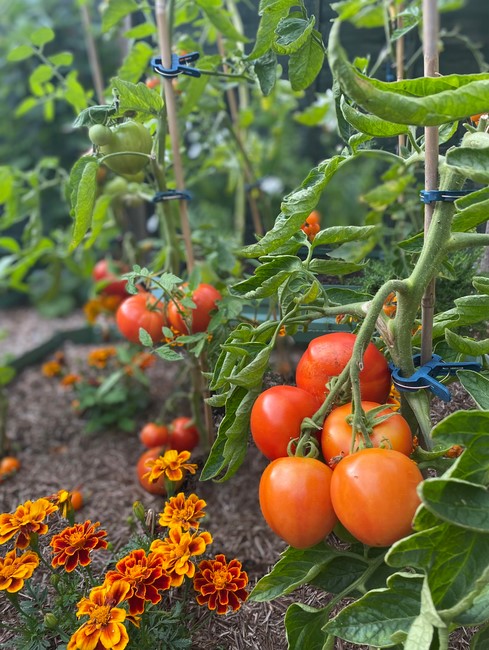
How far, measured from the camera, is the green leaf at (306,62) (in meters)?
0.89

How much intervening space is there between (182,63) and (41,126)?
2318 millimetres

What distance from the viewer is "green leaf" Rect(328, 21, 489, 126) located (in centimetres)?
56

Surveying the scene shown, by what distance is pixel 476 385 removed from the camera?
0.74 meters

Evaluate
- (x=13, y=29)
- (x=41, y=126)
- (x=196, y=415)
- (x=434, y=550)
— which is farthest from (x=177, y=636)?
(x=13, y=29)

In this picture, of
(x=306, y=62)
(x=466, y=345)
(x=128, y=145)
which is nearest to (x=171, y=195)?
(x=128, y=145)

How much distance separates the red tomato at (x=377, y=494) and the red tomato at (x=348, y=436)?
0.13 ft

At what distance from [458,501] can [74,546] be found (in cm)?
51

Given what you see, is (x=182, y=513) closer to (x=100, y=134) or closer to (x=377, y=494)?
(x=377, y=494)

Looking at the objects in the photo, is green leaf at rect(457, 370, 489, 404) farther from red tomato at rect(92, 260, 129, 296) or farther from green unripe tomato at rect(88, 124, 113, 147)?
red tomato at rect(92, 260, 129, 296)

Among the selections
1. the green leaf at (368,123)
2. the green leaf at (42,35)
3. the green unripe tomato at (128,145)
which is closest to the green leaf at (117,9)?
the green leaf at (42,35)

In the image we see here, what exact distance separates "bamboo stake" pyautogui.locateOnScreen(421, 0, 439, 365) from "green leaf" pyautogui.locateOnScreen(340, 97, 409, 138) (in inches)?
1.7

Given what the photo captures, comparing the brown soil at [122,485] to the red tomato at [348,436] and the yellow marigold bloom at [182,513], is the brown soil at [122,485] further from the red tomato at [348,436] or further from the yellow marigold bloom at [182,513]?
the red tomato at [348,436]

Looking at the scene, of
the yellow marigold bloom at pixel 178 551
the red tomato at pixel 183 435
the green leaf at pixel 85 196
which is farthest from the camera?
the red tomato at pixel 183 435

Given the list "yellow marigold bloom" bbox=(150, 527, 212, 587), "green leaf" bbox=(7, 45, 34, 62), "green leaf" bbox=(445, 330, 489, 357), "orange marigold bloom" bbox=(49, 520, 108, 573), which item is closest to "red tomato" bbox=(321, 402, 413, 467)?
"green leaf" bbox=(445, 330, 489, 357)
